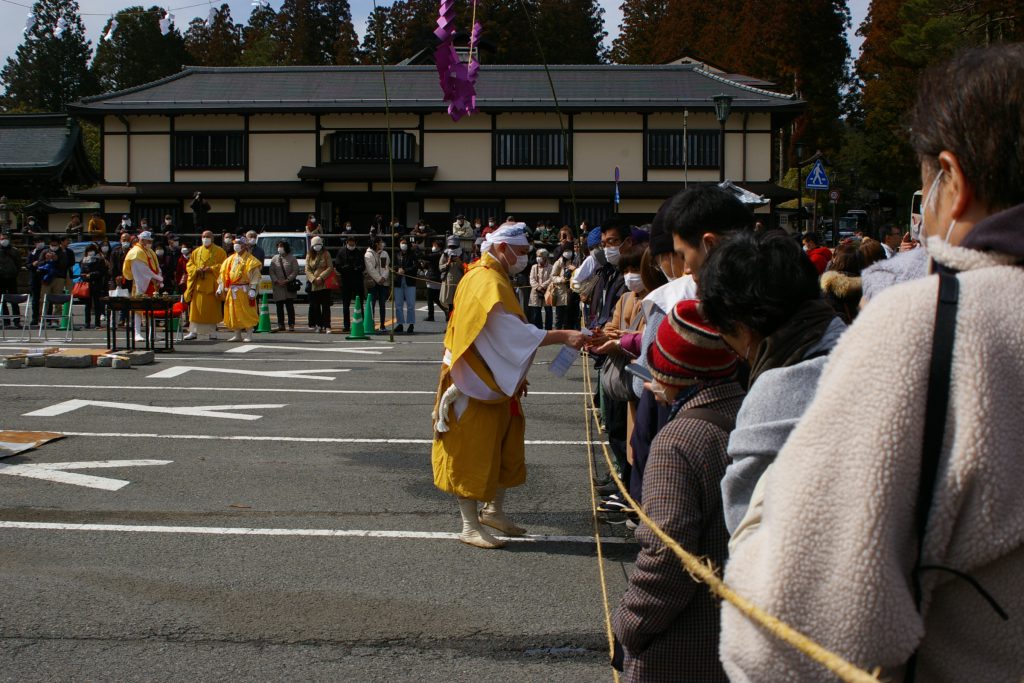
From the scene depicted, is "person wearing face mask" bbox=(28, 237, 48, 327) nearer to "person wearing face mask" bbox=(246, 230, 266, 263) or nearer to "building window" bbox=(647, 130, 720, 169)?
"person wearing face mask" bbox=(246, 230, 266, 263)

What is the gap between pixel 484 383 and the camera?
632 cm

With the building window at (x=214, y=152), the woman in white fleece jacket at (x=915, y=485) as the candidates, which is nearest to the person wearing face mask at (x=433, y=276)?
the building window at (x=214, y=152)

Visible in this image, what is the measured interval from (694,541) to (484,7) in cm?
4904

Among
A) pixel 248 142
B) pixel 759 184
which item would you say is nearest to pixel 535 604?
pixel 759 184

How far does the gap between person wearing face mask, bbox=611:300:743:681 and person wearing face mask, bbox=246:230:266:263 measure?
18.1 metres

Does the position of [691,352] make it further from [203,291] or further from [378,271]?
[378,271]

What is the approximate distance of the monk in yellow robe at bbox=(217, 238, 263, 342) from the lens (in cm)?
1880

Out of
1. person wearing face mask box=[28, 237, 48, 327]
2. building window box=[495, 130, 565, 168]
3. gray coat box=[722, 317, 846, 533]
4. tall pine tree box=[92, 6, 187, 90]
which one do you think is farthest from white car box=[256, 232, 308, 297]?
tall pine tree box=[92, 6, 187, 90]

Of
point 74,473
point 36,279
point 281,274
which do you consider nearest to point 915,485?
point 74,473

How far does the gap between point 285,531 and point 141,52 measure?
78.5 meters

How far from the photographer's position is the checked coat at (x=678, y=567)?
9.37 feet

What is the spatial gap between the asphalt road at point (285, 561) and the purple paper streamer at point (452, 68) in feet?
15.1

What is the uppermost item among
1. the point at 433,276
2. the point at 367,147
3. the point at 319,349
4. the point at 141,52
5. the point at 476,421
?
the point at 141,52

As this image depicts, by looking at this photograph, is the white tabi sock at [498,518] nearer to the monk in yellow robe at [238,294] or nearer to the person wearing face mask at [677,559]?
the person wearing face mask at [677,559]
